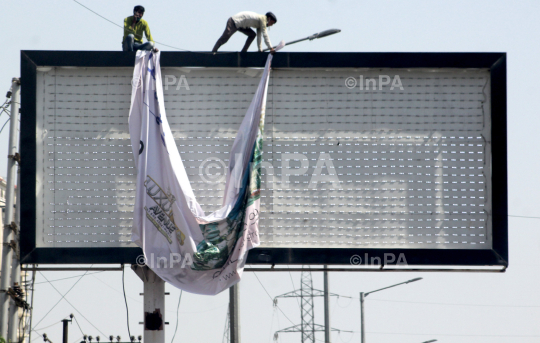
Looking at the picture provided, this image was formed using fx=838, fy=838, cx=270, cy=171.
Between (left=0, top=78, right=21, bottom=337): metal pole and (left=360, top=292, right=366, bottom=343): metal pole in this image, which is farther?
(left=360, top=292, right=366, bottom=343): metal pole

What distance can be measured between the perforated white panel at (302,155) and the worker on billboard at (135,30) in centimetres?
69

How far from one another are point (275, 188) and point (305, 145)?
1000 mm

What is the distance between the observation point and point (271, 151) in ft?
51.9

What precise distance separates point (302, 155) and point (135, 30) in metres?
4.12

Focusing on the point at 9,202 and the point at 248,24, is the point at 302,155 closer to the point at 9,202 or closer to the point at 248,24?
the point at 248,24

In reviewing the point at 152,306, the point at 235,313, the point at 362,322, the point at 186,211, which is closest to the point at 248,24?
the point at 186,211

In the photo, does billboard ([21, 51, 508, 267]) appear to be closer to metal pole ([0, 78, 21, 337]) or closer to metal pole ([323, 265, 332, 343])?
metal pole ([0, 78, 21, 337])

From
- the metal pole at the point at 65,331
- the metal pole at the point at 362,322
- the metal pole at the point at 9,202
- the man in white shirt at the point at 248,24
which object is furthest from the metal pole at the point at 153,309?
the metal pole at the point at 362,322

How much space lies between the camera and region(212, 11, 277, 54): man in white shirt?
16.2m

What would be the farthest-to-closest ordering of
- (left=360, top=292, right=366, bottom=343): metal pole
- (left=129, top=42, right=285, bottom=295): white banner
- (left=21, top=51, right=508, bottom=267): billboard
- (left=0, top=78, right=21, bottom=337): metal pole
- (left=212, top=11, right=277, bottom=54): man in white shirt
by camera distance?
(left=360, top=292, right=366, bottom=343): metal pole
(left=0, top=78, right=21, bottom=337): metal pole
(left=212, top=11, right=277, bottom=54): man in white shirt
(left=21, top=51, right=508, bottom=267): billboard
(left=129, top=42, right=285, bottom=295): white banner

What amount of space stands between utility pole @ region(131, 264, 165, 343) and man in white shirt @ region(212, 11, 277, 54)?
447cm

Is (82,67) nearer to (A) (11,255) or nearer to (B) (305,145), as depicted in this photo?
(B) (305,145)

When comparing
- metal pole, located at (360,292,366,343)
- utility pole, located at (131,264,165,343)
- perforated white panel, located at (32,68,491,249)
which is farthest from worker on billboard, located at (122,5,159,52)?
metal pole, located at (360,292,366,343)

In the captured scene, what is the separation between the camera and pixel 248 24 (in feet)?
53.4
